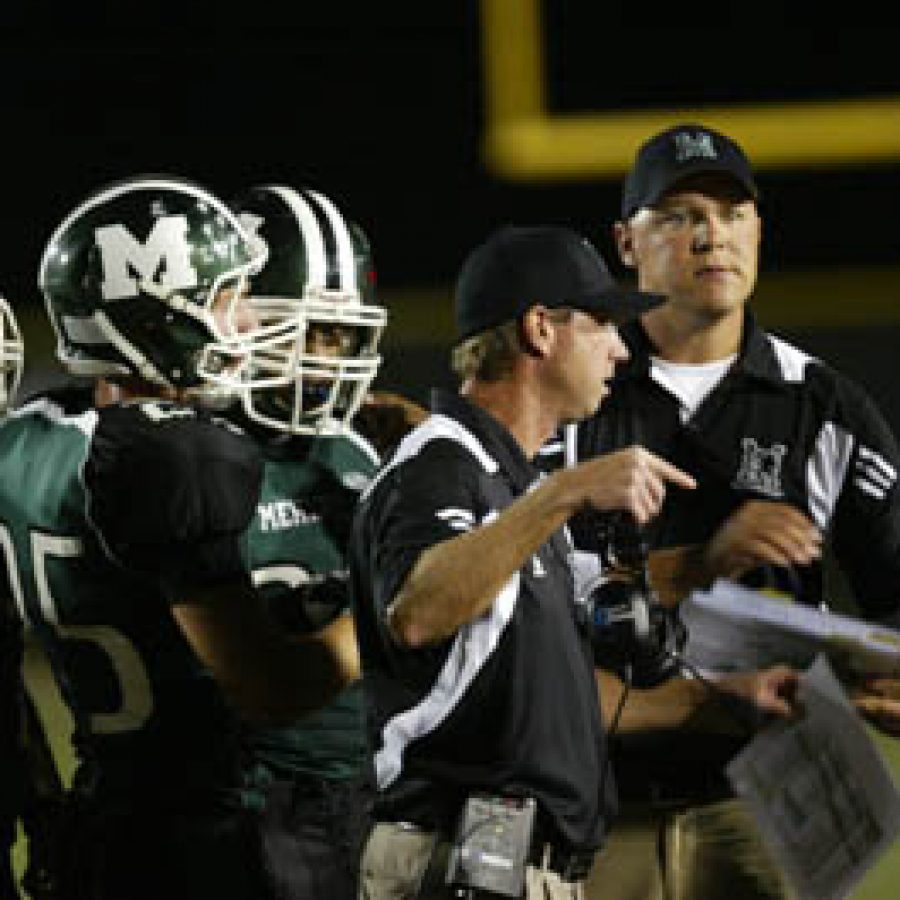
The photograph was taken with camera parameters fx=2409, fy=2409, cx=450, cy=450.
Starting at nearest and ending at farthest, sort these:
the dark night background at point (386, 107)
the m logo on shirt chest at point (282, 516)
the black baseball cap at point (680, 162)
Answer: the m logo on shirt chest at point (282, 516) < the black baseball cap at point (680, 162) < the dark night background at point (386, 107)

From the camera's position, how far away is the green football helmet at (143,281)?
335 cm

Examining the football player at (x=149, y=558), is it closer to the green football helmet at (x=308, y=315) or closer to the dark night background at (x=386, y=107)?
the green football helmet at (x=308, y=315)

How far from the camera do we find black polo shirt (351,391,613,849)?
10.4 feet

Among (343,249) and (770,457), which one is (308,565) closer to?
(343,249)

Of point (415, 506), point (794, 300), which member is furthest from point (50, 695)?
point (415, 506)

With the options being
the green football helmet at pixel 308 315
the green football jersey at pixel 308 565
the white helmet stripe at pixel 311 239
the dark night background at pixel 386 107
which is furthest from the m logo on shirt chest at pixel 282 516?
the dark night background at pixel 386 107

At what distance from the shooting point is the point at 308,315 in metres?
4.01

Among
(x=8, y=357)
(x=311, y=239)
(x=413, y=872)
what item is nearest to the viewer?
(x=413, y=872)

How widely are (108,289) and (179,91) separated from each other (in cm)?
702

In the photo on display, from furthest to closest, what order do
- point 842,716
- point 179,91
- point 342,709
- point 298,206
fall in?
1. point 179,91
2. point 298,206
3. point 342,709
4. point 842,716

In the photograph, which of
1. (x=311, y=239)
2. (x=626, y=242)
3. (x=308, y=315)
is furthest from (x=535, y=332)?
(x=626, y=242)

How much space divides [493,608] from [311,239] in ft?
3.70

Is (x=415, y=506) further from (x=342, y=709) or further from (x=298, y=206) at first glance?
(x=298, y=206)

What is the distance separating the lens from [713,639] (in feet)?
10.5
